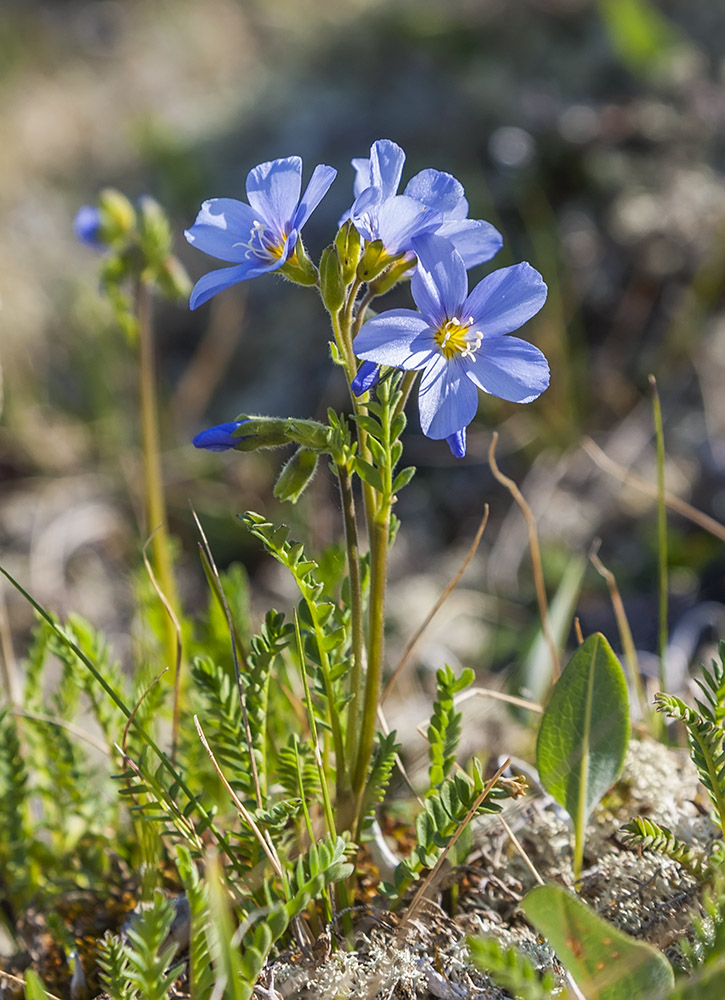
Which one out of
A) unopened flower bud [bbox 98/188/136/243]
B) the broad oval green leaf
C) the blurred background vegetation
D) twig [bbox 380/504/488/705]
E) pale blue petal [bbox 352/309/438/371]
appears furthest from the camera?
the blurred background vegetation

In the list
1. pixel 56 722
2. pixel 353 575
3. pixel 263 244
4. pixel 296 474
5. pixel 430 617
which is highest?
pixel 263 244

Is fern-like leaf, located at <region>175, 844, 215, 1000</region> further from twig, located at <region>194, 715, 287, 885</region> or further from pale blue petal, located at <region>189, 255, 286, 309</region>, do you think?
pale blue petal, located at <region>189, 255, 286, 309</region>

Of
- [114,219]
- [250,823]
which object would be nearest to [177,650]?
[250,823]

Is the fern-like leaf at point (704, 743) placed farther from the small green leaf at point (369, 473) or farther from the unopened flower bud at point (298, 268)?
the unopened flower bud at point (298, 268)

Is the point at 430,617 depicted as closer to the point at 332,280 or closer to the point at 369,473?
the point at 369,473

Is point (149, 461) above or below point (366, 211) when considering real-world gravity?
below

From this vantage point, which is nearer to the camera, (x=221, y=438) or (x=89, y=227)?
(x=221, y=438)

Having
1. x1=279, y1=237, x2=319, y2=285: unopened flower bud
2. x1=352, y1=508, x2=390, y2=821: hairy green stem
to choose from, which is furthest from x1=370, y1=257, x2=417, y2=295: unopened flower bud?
x1=352, y1=508, x2=390, y2=821: hairy green stem

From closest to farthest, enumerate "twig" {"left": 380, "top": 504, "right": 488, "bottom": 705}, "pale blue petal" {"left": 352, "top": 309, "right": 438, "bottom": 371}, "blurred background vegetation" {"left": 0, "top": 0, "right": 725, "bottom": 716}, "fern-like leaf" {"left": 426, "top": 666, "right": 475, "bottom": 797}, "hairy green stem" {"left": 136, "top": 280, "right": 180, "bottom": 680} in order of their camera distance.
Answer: "pale blue petal" {"left": 352, "top": 309, "right": 438, "bottom": 371} < "fern-like leaf" {"left": 426, "top": 666, "right": 475, "bottom": 797} < "twig" {"left": 380, "top": 504, "right": 488, "bottom": 705} < "hairy green stem" {"left": 136, "top": 280, "right": 180, "bottom": 680} < "blurred background vegetation" {"left": 0, "top": 0, "right": 725, "bottom": 716}

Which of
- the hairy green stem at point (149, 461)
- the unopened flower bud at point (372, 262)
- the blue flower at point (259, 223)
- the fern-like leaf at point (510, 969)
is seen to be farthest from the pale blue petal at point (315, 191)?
the hairy green stem at point (149, 461)
